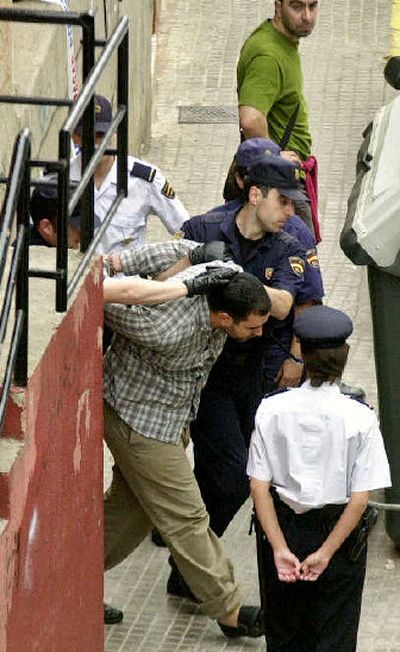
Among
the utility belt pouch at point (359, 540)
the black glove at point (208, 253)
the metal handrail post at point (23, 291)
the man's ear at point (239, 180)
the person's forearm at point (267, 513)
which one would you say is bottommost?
the utility belt pouch at point (359, 540)

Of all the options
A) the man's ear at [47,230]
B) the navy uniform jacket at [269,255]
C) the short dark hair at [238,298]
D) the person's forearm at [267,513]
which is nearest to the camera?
the person's forearm at [267,513]

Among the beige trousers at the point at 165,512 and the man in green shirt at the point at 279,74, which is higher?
the man in green shirt at the point at 279,74

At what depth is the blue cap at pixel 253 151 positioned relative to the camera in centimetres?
684

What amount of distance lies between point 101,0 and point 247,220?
3673 mm

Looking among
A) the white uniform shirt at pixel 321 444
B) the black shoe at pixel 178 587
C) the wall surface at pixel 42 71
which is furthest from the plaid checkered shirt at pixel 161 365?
the wall surface at pixel 42 71

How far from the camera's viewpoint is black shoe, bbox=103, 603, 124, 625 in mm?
6703

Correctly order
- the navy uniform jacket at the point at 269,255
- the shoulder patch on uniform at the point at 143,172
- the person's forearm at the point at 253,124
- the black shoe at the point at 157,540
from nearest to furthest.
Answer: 1. the navy uniform jacket at the point at 269,255
2. the shoulder patch on uniform at the point at 143,172
3. the black shoe at the point at 157,540
4. the person's forearm at the point at 253,124

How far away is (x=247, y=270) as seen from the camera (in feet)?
21.7

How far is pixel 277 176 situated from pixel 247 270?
374 mm

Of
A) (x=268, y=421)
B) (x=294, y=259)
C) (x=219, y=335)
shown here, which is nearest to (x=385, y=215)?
(x=294, y=259)

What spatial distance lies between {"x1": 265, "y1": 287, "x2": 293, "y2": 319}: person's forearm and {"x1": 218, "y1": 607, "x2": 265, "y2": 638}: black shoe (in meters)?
1.11

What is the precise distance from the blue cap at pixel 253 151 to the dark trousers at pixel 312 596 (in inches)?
64.9

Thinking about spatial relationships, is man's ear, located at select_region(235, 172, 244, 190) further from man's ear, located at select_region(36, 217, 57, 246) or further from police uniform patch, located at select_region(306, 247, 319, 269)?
man's ear, located at select_region(36, 217, 57, 246)

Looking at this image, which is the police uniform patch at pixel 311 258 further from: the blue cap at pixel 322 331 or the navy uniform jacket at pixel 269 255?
the blue cap at pixel 322 331
